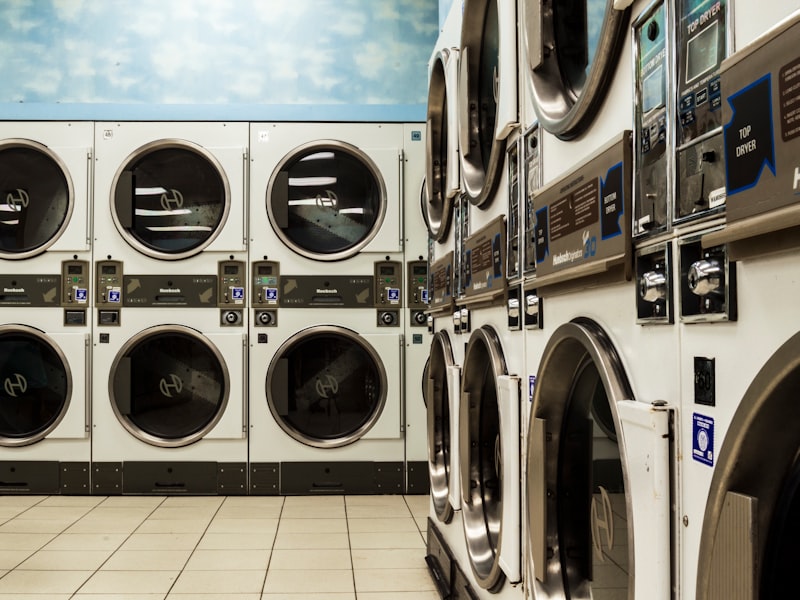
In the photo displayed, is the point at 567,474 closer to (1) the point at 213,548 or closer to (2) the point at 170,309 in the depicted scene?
(1) the point at 213,548

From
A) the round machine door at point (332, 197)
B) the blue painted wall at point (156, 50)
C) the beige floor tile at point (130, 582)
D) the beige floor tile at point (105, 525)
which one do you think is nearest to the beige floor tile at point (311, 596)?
the beige floor tile at point (130, 582)

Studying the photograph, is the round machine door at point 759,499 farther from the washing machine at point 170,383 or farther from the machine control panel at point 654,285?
the washing machine at point 170,383

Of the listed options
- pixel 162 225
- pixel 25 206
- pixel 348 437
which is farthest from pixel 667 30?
pixel 25 206

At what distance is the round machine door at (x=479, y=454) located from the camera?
228 centimetres

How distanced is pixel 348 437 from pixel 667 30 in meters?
3.70

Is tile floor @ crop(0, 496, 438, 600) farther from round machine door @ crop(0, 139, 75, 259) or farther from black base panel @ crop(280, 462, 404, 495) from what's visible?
round machine door @ crop(0, 139, 75, 259)

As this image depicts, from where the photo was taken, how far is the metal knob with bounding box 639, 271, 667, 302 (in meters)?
1.00

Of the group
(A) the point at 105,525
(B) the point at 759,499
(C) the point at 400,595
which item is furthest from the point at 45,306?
(B) the point at 759,499

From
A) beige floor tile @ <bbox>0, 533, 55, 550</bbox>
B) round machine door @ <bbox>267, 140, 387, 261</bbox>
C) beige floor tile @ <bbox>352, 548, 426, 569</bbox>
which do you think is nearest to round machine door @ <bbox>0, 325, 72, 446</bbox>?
beige floor tile @ <bbox>0, 533, 55, 550</bbox>

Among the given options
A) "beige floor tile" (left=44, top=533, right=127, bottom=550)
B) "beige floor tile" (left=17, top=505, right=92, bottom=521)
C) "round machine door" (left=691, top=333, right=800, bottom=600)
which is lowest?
"beige floor tile" (left=44, top=533, right=127, bottom=550)

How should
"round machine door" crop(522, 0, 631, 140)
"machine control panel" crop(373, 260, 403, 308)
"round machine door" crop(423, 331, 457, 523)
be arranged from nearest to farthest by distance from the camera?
1. "round machine door" crop(522, 0, 631, 140)
2. "round machine door" crop(423, 331, 457, 523)
3. "machine control panel" crop(373, 260, 403, 308)

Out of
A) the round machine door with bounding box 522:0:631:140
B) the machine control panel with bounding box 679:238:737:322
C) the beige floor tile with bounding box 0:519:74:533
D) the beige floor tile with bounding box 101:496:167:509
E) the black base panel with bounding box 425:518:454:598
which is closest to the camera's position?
the machine control panel with bounding box 679:238:737:322

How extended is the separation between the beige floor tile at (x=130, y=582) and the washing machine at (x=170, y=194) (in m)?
1.92

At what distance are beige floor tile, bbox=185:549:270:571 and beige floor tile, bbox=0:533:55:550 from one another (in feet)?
2.55
